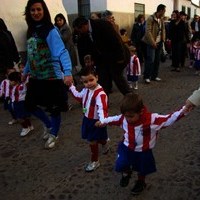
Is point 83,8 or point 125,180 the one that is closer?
point 125,180

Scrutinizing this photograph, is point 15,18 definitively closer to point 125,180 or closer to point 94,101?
point 94,101

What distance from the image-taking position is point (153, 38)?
854 centimetres

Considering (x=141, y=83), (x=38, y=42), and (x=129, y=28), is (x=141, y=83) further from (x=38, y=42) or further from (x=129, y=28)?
(x=129, y=28)

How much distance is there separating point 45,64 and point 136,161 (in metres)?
1.83

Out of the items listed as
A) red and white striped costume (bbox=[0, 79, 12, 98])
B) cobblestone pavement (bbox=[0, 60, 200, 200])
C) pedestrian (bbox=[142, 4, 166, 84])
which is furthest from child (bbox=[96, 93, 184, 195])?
pedestrian (bbox=[142, 4, 166, 84])

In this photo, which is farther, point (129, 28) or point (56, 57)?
point (129, 28)

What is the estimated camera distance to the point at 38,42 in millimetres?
4320

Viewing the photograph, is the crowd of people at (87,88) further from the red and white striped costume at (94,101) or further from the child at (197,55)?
the child at (197,55)

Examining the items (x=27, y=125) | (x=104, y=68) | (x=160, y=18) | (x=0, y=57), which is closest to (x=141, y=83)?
(x=160, y=18)

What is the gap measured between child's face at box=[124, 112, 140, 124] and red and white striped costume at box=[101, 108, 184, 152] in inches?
2.5

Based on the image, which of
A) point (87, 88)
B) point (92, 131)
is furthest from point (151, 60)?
point (92, 131)

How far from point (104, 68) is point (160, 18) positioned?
10.2ft

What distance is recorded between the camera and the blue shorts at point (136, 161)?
3188 mm

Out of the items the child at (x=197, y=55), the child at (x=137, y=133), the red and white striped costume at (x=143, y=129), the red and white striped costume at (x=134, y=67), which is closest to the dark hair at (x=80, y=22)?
the child at (x=137, y=133)
